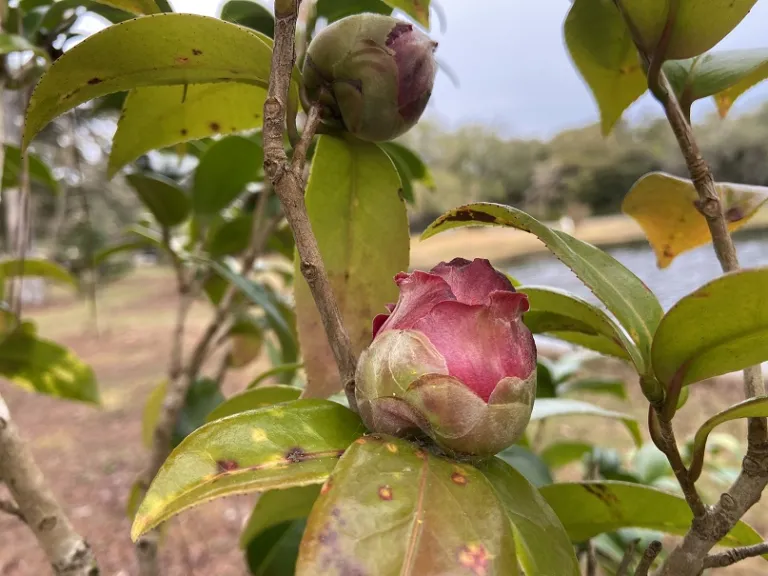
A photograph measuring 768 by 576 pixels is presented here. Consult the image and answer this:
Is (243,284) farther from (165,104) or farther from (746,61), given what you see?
(746,61)

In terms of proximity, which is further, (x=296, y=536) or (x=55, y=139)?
(x=55, y=139)

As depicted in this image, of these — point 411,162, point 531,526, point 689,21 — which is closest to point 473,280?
point 531,526

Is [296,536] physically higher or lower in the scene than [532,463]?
lower

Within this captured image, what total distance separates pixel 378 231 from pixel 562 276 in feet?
14.2

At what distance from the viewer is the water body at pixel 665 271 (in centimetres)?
321

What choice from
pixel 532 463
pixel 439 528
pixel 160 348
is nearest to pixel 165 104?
pixel 439 528

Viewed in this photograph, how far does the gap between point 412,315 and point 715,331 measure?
0.56ft

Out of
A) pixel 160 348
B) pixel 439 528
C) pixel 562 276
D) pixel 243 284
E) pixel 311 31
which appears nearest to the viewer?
pixel 439 528

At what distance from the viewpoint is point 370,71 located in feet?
1.30

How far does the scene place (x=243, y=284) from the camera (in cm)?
73

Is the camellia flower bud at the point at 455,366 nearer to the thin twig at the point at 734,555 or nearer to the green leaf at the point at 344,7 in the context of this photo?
the thin twig at the point at 734,555

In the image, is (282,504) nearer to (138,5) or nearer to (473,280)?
(473,280)

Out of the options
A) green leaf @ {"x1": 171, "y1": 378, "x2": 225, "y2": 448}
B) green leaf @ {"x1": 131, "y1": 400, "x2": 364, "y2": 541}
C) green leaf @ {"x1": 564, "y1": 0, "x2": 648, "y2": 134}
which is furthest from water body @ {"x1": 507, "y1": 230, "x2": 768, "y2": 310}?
green leaf @ {"x1": 131, "y1": 400, "x2": 364, "y2": 541}

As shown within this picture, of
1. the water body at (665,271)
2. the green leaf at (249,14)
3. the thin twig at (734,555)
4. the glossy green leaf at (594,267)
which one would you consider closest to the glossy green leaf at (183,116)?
the green leaf at (249,14)
